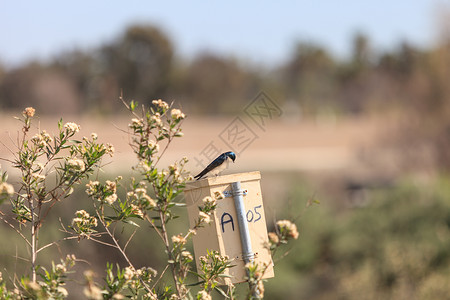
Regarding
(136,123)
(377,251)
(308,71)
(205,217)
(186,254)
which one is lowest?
(377,251)

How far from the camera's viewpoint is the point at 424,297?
1146 cm

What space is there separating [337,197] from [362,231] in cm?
1202

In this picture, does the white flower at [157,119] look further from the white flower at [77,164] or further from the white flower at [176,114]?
the white flower at [77,164]

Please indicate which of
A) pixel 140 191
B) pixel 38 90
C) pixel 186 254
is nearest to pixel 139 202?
pixel 140 191

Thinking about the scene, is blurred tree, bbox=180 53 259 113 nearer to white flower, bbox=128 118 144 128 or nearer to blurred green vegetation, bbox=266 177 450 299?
blurred green vegetation, bbox=266 177 450 299

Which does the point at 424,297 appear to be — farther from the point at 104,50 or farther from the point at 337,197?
the point at 104,50

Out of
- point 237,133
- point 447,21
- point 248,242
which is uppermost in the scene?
point 447,21

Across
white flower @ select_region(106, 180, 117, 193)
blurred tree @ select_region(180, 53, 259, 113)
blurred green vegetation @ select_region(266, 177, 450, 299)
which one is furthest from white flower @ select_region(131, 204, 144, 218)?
blurred tree @ select_region(180, 53, 259, 113)

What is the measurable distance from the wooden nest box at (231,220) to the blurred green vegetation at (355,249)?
7230 mm

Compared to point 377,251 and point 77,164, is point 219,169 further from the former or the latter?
point 377,251

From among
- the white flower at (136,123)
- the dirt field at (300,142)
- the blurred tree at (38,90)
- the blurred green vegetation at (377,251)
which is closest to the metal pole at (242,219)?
the white flower at (136,123)

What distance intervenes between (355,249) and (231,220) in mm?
10179

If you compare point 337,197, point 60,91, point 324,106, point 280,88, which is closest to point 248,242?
point 337,197

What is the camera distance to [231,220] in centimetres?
327
